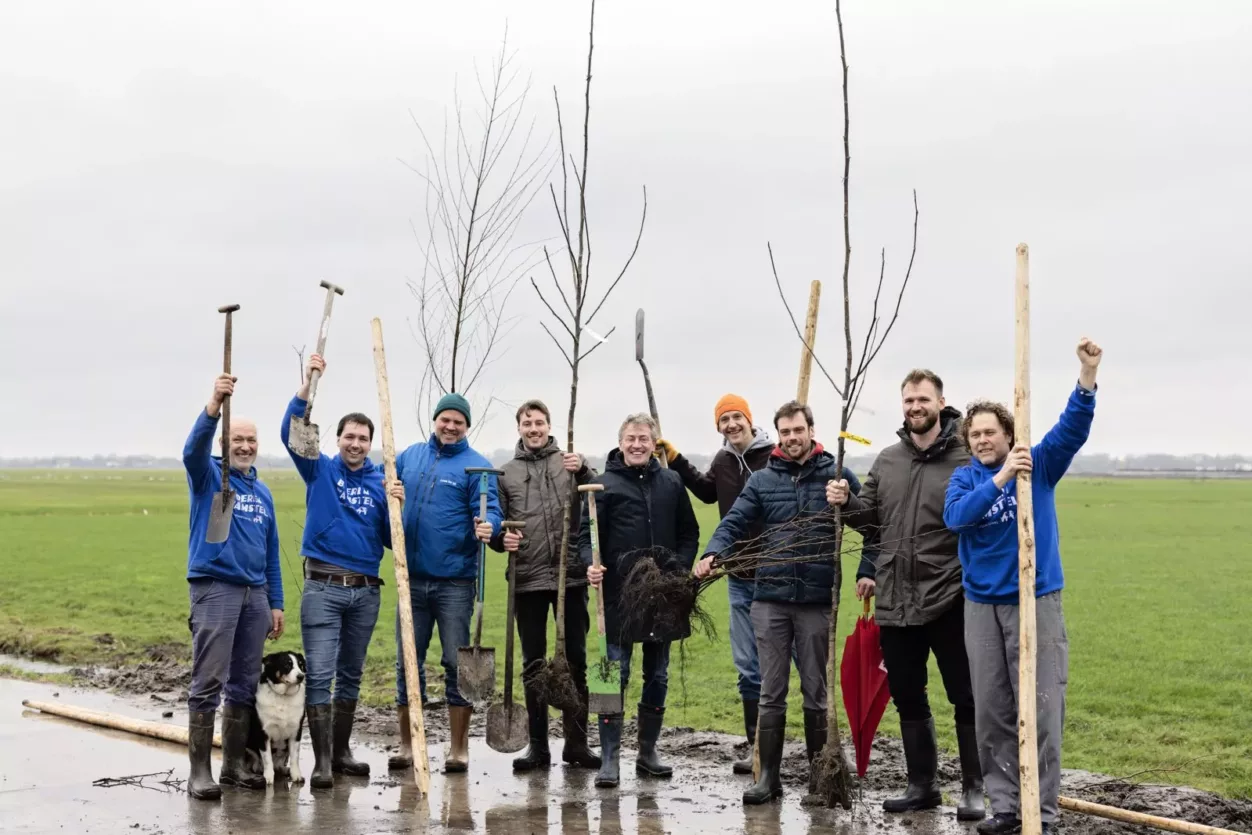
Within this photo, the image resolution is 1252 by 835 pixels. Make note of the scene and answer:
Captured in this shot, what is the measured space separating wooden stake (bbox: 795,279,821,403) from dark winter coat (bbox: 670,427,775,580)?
0.56 m

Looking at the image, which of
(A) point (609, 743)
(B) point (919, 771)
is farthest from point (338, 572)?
(B) point (919, 771)

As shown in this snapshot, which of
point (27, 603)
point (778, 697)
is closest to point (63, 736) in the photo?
point (778, 697)

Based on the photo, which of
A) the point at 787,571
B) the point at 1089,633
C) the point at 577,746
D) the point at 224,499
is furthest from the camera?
the point at 1089,633

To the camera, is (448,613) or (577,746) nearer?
(448,613)

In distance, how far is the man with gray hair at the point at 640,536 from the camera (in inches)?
292

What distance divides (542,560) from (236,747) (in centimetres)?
218

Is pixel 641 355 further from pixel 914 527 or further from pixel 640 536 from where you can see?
pixel 914 527

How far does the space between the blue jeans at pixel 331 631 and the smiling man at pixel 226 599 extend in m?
0.32

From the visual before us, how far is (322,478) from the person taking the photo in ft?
24.2

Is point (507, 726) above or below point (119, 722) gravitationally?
above

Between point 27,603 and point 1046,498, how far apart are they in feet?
57.1

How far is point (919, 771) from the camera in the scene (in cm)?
660

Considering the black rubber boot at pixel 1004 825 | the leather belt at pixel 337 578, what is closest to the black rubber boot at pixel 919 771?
the black rubber boot at pixel 1004 825

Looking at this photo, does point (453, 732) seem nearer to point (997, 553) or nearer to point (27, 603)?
point (997, 553)
